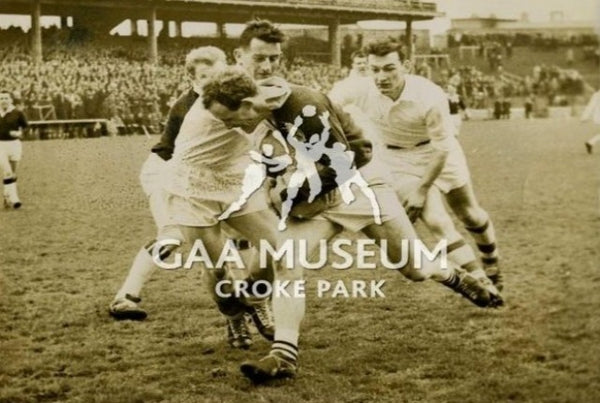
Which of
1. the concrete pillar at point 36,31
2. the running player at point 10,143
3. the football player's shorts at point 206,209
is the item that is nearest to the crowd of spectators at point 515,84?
the football player's shorts at point 206,209

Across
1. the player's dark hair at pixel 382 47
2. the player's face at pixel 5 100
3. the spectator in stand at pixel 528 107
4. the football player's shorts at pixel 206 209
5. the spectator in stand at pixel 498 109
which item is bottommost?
the football player's shorts at pixel 206 209

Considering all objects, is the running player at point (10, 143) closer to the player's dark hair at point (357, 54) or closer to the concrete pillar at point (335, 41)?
the concrete pillar at point (335, 41)

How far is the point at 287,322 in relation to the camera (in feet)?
10.6

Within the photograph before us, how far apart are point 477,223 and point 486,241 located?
0.12 m

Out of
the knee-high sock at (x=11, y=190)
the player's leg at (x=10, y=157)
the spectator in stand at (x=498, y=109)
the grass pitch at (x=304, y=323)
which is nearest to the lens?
the grass pitch at (x=304, y=323)

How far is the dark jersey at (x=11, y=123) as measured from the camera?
5.58 metres

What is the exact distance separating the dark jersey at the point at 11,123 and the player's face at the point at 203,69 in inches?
82.6

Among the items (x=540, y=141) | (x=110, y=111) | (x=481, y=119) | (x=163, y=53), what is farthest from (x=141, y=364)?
(x=481, y=119)

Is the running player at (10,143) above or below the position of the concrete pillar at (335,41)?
below

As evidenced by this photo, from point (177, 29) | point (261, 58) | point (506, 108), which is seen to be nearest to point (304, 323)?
point (261, 58)

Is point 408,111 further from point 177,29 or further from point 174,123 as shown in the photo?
point 177,29

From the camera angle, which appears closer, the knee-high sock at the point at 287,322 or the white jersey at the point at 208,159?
the knee-high sock at the point at 287,322

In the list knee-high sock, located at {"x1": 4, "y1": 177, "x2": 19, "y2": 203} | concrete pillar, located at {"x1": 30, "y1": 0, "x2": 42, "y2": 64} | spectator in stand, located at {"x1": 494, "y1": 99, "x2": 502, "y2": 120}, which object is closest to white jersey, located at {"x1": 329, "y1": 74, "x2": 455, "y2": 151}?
concrete pillar, located at {"x1": 30, "y1": 0, "x2": 42, "y2": 64}

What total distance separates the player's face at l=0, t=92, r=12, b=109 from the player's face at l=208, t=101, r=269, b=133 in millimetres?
2242
